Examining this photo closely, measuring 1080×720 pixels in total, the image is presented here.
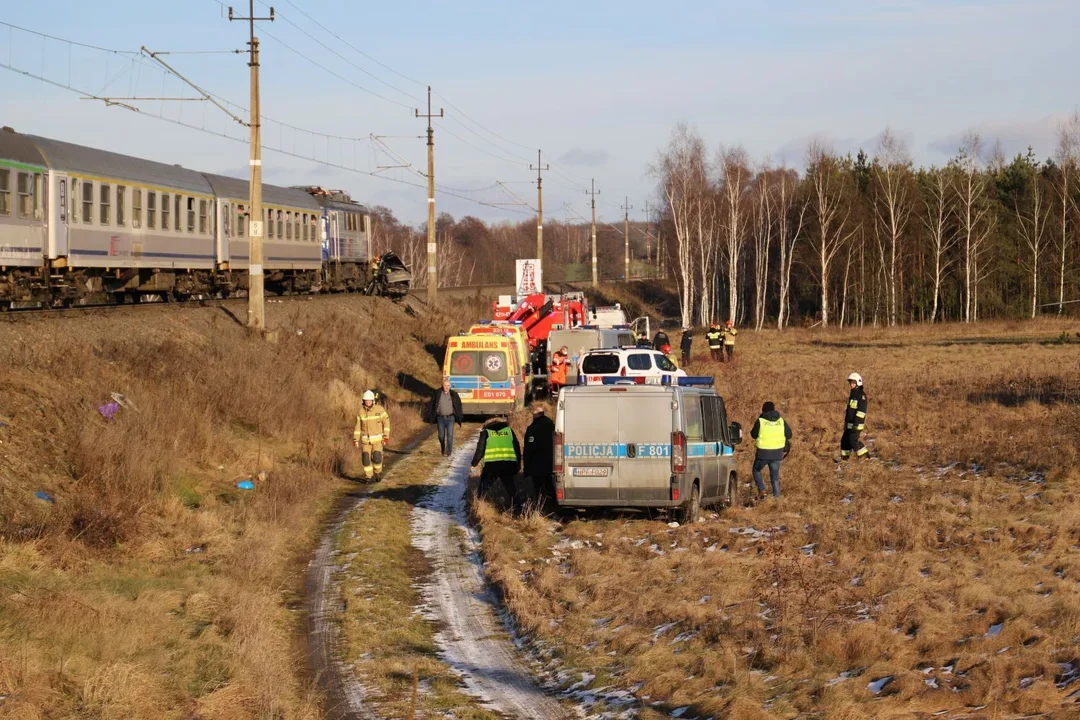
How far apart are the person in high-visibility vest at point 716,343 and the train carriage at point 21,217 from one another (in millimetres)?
21690

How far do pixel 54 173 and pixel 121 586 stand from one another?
16.1 metres

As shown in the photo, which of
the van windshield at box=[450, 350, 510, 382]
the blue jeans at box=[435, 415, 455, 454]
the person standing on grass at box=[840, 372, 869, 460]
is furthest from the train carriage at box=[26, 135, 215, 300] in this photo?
the person standing on grass at box=[840, 372, 869, 460]

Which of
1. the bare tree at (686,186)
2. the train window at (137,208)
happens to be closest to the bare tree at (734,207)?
the bare tree at (686,186)

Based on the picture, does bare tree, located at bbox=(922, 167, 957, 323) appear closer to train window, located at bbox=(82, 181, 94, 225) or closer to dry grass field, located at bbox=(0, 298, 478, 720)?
dry grass field, located at bbox=(0, 298, 478, 720)

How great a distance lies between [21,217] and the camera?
81.9 feet

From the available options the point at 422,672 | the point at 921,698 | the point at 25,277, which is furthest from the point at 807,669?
the point at 25,277

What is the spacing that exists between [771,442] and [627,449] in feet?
10.1

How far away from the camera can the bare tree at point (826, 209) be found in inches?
2808

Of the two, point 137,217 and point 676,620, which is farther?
point 137,217

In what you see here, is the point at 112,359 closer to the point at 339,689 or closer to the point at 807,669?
the point at 339,689

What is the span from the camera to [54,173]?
26.3 meters

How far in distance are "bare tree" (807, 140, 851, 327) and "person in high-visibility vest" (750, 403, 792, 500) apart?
2099 inches

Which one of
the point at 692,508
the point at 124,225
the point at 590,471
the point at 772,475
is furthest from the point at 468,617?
the point at 124,225

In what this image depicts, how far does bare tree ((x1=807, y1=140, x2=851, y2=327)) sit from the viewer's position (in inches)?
2808
